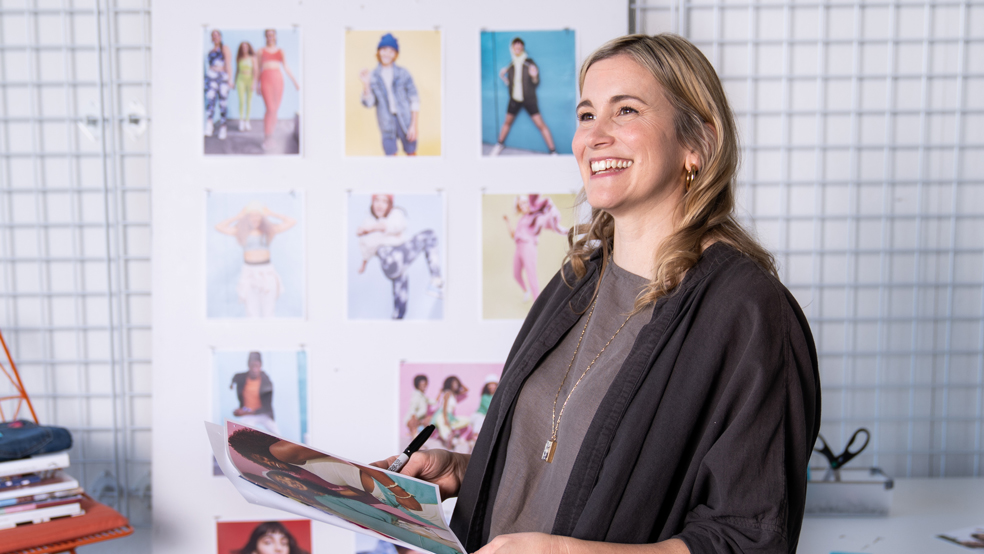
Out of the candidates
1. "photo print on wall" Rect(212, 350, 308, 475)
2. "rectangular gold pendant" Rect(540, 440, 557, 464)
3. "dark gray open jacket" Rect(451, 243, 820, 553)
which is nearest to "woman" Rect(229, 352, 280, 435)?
"photo print on wall" Rect(212, 350, 308, 475)

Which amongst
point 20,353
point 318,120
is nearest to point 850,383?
point 318,120

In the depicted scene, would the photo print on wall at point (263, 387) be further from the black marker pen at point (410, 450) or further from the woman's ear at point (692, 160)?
the woman's ear at point (692, 160)

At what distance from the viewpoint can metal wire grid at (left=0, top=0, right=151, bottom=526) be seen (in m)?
1.76

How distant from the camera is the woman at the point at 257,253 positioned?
1.58 metres

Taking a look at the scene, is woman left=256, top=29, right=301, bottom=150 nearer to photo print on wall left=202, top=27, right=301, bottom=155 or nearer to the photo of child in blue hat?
photo print on wall left=202, top=27, right=301, bottom=155

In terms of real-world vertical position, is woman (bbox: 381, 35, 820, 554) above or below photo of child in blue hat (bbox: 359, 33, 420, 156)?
below

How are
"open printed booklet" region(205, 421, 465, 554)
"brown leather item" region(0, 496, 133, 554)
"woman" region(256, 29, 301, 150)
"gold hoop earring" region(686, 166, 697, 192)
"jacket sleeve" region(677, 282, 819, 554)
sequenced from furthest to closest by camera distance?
"woman" region(256, 29, 301, 150) → "brown leather item" region(0, 496, 133, 554) → "gold hoop earring" region(686, 166, 697, 192) → "open printed booklet" region(205, 421, 465, 554) → "jacket sleeve" region(677, 282, 819, 554)

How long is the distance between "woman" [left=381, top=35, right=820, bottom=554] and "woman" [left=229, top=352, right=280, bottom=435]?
71cm

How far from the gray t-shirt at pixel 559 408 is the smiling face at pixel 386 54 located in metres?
0.92

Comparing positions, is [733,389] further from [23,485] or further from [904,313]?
[23,485]

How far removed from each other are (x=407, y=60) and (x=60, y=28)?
1.10 m

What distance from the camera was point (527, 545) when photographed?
724 millimetres

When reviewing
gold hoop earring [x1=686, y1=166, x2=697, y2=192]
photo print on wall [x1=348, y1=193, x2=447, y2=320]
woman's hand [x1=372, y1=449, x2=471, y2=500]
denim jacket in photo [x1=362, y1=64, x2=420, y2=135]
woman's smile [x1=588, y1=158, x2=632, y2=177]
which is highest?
denim jacket in photo [x1=362, y1=64, x2=420, y2=135]

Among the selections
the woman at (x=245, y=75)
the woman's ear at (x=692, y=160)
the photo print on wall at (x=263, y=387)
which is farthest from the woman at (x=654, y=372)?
the woman at (x=245, y=75)
